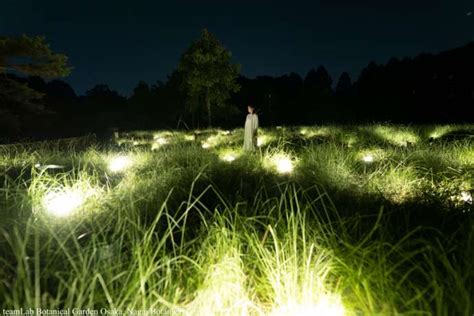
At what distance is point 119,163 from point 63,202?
2549 millimetres

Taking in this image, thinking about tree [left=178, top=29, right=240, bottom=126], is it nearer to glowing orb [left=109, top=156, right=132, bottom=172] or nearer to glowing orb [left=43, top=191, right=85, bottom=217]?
glowing orb [left=109, top=156, right=132, bottom=172]

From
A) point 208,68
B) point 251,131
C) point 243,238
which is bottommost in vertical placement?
point 243,238

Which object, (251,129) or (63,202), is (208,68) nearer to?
(251,129)

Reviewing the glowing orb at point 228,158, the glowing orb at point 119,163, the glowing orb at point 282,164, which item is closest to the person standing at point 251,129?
the glowing orb at point 228,158

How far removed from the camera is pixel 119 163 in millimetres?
5523

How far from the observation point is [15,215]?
2791 mm

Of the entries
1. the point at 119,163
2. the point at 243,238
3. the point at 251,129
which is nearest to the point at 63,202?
the point at 243,238

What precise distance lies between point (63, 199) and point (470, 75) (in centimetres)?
2592

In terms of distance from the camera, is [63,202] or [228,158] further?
[228,158]

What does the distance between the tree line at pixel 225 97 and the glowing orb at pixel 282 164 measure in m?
8.31

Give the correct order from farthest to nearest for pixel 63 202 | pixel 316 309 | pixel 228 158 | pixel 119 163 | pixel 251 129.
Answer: pixel 251 129 < pixel 228 158 < pixel 119 163 < pixel 63 202 < pixel 316 309

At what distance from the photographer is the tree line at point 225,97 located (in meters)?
12.5

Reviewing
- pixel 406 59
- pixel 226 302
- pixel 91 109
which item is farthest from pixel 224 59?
pixel 91 109

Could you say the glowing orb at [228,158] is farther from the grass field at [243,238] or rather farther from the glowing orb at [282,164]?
the glowing orb at [282,164]
